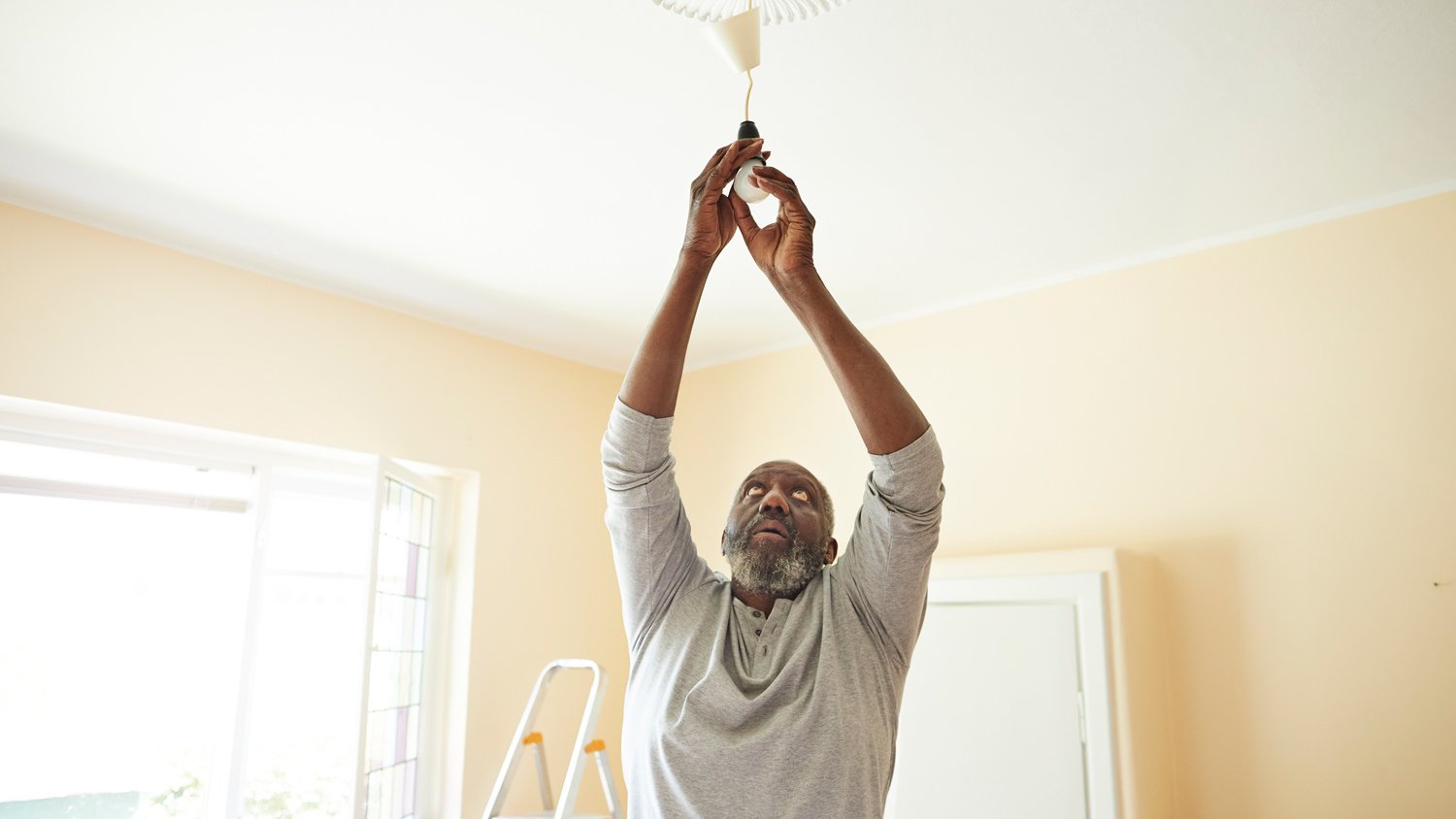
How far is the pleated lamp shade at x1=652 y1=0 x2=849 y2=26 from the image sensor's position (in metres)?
1.53

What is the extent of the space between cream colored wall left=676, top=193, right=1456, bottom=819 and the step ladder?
1.31m

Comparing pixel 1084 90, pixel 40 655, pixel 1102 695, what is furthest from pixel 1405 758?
pixel 40 655

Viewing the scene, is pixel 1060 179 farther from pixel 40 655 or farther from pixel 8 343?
pixel 40 655

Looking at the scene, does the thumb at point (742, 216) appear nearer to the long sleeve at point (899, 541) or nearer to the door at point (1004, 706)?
the long sleeve at point (899, 541)

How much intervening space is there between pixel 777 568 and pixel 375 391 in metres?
2.42

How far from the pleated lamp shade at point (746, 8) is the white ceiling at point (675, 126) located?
22.7 inches

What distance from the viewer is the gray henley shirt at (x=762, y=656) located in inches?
52.4

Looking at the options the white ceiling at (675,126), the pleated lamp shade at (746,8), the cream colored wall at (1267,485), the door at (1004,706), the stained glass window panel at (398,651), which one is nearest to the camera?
the pleated lamp shade at (746,8)

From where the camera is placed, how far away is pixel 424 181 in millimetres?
2828

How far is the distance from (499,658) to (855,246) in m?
1.97

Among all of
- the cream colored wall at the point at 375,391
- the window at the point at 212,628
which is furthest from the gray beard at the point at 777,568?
the cream colored wall at the point at 375,391

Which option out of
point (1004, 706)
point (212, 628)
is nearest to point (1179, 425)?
A: point (1004, 706)

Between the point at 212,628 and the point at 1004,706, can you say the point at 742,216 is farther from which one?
the point at 212,628

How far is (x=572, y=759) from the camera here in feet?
11.4
